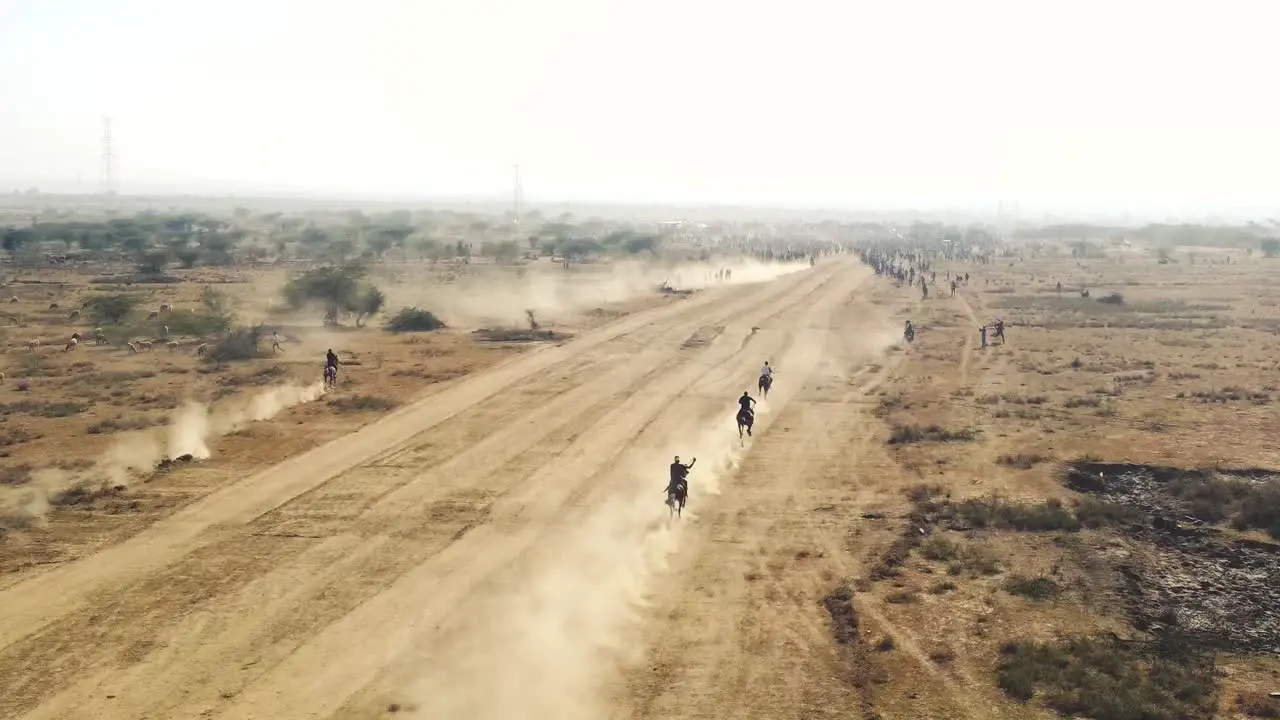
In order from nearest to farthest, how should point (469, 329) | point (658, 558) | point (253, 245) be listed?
1. point (658, 558)
2. point (469, 329)
3. point (253, 245)

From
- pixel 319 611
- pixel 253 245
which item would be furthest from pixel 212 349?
pixel 253 245

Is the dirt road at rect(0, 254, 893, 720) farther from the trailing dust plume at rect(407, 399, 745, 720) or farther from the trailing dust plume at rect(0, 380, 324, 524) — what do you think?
the trailing dust plume at rect(0, 380, 324, 524)

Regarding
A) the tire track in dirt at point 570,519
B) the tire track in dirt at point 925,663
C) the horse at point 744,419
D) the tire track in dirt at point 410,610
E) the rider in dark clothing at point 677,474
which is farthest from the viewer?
the horse at point 744,419

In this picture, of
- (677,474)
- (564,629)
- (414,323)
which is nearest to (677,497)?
(677,474)

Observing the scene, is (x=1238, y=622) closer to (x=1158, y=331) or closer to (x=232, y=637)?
(x=232, y=637)

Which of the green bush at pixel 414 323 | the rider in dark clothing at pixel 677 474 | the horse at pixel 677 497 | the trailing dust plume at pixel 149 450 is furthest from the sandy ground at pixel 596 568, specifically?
the green bush at pixel 414 323

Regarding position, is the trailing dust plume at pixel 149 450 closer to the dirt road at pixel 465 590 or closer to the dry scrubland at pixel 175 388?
the dry scrubland at pixel 175 388
